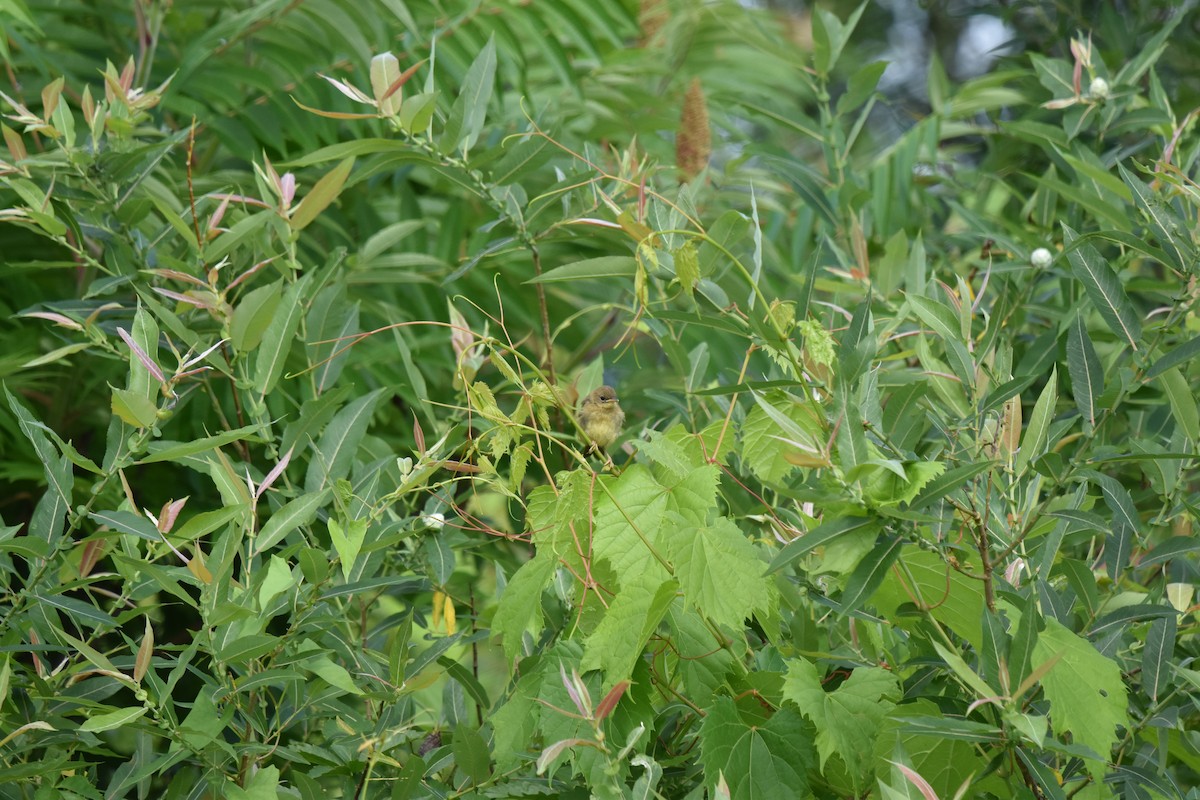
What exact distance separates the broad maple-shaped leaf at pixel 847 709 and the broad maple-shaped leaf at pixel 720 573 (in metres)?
0.08

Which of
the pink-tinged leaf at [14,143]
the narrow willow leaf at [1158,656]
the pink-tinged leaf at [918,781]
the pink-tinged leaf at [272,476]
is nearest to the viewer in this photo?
the pink-tinged leaf at [918,781]

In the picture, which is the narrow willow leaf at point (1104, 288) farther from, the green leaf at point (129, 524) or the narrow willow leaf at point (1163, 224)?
the green leaf at point (129, 524)

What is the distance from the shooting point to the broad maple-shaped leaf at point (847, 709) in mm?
885

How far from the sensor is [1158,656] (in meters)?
0.98

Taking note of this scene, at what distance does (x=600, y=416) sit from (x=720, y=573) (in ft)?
1.48

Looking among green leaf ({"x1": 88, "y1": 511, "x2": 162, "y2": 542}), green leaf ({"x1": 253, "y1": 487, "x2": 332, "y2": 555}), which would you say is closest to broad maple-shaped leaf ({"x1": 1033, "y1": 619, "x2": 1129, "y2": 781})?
green leaf ({"x1": 253, "y1": 487, "x2": 332, "y2": 555})

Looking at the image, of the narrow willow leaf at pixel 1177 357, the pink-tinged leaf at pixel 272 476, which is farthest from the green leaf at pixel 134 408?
the narrow willow leaf at pixel 1177 357

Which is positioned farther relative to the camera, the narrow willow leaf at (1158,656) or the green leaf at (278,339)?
the green leaf at (278,339)

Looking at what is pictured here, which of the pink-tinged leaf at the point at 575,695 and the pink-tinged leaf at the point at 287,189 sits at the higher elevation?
the pink-tinged leaf at the point at 287,189

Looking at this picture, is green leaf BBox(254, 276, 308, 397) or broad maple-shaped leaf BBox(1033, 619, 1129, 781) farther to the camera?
green leaf BBox(254, 276, 308, 397)

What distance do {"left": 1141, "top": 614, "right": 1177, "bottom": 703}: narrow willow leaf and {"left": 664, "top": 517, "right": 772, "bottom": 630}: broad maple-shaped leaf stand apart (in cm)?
37

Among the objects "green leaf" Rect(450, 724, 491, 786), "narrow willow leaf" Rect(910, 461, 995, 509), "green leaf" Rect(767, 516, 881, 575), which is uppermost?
"narrow willow leaf" Rect(910, 461, 995, 509)

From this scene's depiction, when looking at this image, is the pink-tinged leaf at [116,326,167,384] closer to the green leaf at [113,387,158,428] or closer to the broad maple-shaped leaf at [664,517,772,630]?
the green leaf at [113,387,158,428]

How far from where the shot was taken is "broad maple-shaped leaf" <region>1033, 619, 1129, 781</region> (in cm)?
85
